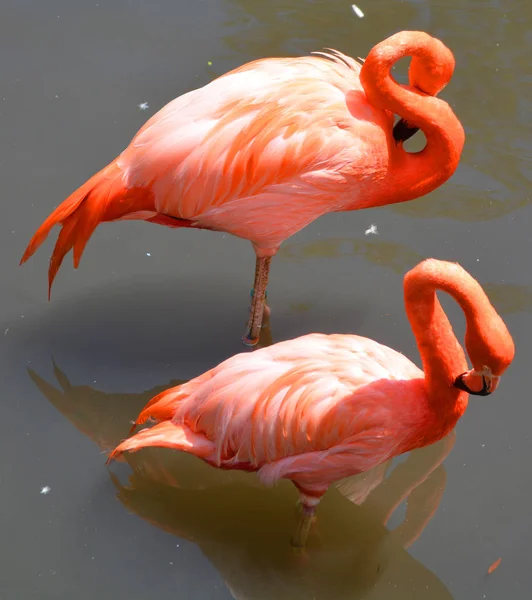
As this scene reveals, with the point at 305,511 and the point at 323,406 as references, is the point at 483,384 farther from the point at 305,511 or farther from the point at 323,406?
the point at 305,511

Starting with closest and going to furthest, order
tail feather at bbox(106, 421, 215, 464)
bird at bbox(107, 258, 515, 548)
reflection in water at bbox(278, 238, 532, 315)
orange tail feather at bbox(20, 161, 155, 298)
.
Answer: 1. bird at bbox(107, 258, 515, 548)
2. tail feather at bbox(106, 421, 215, 464)
3. orange tail feather at bbox(20, 161, 155, 298)
4. reflection in water at bbox(278, 238, 532, 315)

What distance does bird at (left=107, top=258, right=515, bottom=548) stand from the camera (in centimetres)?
326

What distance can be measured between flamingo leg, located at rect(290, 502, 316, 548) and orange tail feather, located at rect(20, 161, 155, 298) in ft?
4.20

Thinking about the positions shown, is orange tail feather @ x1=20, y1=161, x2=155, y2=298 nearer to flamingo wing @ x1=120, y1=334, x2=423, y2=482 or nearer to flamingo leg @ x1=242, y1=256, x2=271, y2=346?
flamingo leg @ x1=242, y1=256, x2=271, y2=346

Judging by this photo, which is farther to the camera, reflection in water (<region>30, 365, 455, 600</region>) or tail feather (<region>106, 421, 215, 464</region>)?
reflection in water (<region>30, 365, 455, 600</region>)

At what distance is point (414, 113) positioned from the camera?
12.3 feet

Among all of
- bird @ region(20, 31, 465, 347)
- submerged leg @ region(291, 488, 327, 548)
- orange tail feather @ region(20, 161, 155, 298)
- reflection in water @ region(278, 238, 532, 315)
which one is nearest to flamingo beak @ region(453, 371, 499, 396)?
submerged leg @ region(291, 488, 327, 548)

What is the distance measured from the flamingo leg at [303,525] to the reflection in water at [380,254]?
4.29 feet

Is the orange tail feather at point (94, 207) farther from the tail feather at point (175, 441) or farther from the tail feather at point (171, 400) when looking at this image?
the tail feather at point (175, 441)

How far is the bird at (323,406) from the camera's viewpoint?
326 centimetres

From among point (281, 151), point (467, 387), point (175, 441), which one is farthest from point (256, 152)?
point (467, 387)

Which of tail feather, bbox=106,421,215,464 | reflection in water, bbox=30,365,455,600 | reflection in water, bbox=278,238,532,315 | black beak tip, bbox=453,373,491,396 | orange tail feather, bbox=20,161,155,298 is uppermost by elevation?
orange tail feather, bbox=20,161,155,298

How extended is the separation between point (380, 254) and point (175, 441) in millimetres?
1530

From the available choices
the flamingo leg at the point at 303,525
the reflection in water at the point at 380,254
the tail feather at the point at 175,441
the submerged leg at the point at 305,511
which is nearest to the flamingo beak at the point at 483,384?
the submerged leg at the point at 305,511
